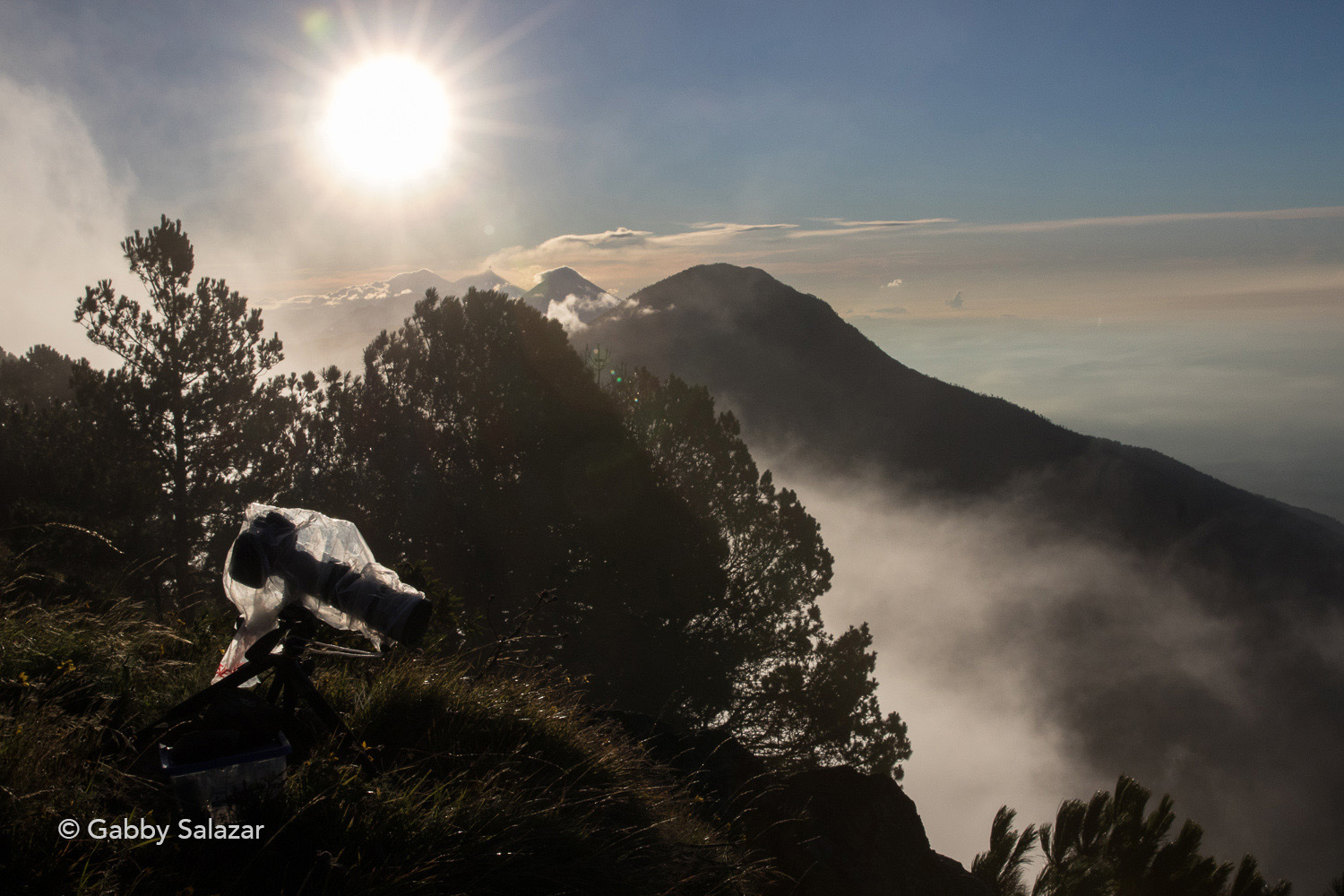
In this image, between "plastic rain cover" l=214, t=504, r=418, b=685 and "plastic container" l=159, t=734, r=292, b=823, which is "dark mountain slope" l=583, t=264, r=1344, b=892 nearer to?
"plastic rain cover" l=214, t=504, r=418, b=685

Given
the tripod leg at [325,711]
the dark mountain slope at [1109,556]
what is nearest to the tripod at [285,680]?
the tripod leg at [325,711]

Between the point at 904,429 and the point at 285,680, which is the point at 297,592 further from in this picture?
the point at 904,429

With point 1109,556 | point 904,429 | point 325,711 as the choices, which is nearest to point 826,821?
point 325,711

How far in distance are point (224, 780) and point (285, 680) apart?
433mm

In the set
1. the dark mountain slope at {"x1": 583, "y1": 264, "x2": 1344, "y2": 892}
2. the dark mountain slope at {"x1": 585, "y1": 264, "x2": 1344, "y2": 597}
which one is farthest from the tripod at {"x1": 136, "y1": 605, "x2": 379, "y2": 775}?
the dark mountain slope at {"x1": 585, "y1": 264, "x2": 1344, "y2": 597}

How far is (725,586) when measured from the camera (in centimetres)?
1568

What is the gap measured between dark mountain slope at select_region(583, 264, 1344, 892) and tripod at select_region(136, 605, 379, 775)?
113185 millimetres

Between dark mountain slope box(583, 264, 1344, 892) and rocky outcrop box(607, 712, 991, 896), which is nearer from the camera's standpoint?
rocky outcrop box(607, 712, 991, 896)

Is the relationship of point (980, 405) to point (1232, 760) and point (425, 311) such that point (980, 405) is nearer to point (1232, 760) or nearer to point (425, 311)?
point (1232, 760)

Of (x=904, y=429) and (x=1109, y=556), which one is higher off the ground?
(x=904, y=429)

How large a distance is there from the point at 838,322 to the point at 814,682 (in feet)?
461

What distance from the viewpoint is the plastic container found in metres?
2.54

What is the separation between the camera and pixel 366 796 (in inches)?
111

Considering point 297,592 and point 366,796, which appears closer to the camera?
point 366,796
